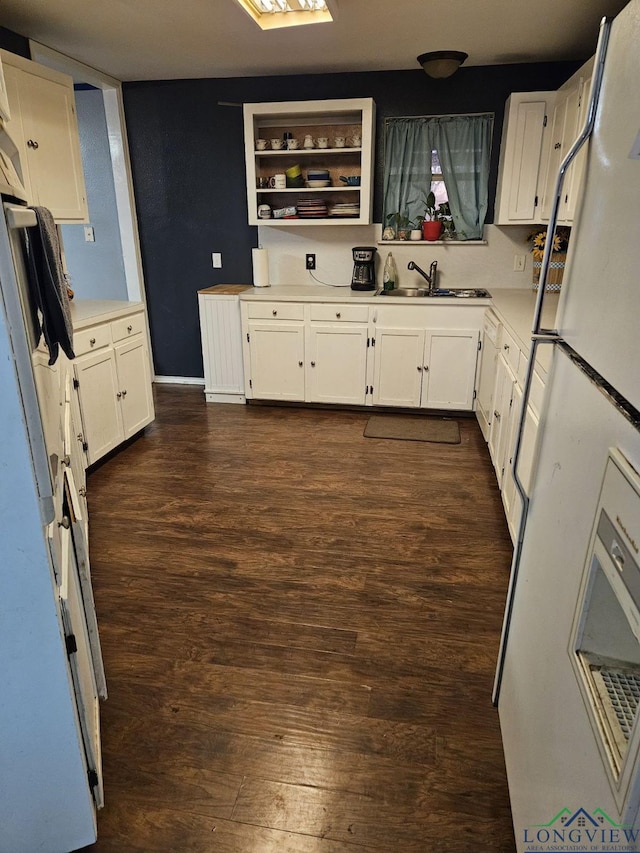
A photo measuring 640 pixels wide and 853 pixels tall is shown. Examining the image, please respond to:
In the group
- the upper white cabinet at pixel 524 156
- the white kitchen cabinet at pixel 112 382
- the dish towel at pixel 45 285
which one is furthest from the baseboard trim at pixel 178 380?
the dish towel at pixel 45 285

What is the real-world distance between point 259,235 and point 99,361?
198cm

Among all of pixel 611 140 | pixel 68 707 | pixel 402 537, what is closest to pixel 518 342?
pixel 402 537

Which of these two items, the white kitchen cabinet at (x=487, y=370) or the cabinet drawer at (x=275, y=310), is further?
the cabinet drawer at (x=275, y=310)

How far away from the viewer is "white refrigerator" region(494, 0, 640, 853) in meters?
0.74

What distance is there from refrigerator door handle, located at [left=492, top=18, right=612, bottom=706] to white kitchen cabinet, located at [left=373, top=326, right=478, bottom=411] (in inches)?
104

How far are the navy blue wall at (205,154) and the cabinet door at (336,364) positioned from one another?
991mm

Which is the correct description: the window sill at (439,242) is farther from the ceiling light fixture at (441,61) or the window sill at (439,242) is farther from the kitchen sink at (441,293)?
the ceiling light fixture at (441,61)

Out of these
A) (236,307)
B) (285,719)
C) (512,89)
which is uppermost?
(512,89)

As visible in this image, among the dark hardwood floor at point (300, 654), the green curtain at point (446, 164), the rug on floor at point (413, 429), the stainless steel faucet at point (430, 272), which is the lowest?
the dark hardwood floor at point (300, 654)

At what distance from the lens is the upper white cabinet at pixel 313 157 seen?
3920 millimetres

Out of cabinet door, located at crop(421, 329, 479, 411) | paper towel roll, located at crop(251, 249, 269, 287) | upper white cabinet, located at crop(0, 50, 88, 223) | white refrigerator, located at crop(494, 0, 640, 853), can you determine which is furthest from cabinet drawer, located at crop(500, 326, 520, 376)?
upper white cabinet, located at crop(0, 50, 88, 223)

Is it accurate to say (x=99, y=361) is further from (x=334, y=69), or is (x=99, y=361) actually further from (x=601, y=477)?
(x=601, y=477)

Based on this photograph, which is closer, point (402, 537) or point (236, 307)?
point (402, 537)

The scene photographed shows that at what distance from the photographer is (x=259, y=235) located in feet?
15.0
